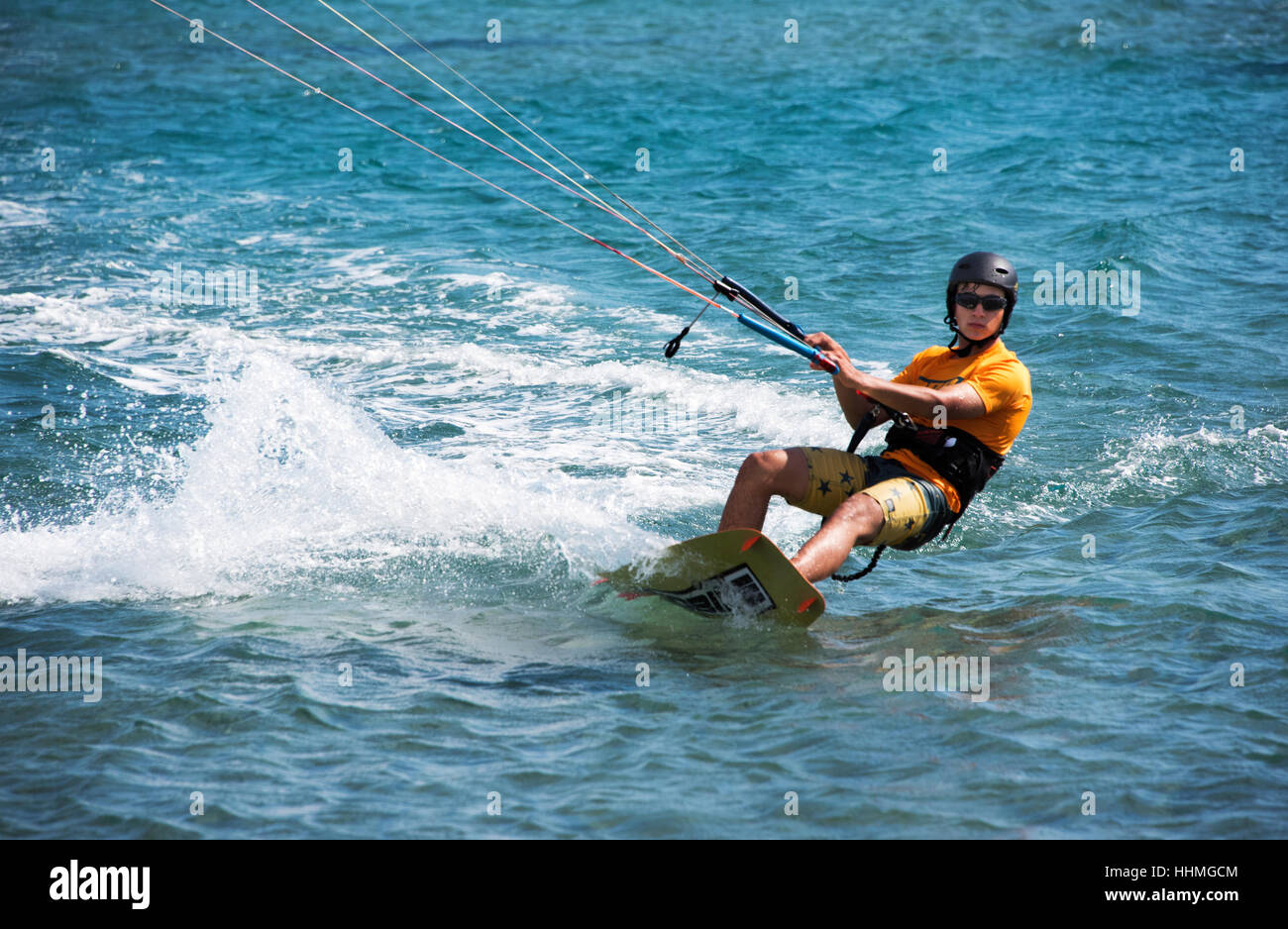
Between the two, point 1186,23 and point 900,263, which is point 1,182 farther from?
point 1186,23

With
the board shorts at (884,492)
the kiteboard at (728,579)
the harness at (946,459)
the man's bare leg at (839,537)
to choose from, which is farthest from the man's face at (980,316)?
the kiteboard at (728,579)

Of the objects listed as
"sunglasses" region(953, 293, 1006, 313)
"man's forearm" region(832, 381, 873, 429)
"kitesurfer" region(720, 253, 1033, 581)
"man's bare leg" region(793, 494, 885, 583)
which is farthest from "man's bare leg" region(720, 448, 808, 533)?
"sunglasses" region(953, 293, 1006, 313)

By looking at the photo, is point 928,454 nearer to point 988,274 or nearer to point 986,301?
point 986,301

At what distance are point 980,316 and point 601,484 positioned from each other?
3.11 meters

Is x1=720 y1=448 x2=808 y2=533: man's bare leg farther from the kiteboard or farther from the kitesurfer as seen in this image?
the kiteboard

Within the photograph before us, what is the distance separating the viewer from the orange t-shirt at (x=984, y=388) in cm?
611

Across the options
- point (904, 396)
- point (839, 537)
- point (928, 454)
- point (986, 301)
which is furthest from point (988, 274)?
point (839, 537)

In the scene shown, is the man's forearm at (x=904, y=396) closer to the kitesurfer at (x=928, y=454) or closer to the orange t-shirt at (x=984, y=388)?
the kitesurfer at (x=928, y=454)

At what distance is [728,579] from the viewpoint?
6016 mm

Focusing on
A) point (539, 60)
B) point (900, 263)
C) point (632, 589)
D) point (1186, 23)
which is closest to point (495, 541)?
point (632, 589)

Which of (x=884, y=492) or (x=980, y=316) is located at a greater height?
(x=980, y=316)

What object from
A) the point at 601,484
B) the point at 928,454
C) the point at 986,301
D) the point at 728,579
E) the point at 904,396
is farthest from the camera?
the point at 601,484

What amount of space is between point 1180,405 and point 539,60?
20651 millimetres

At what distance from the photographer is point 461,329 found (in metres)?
12.1
